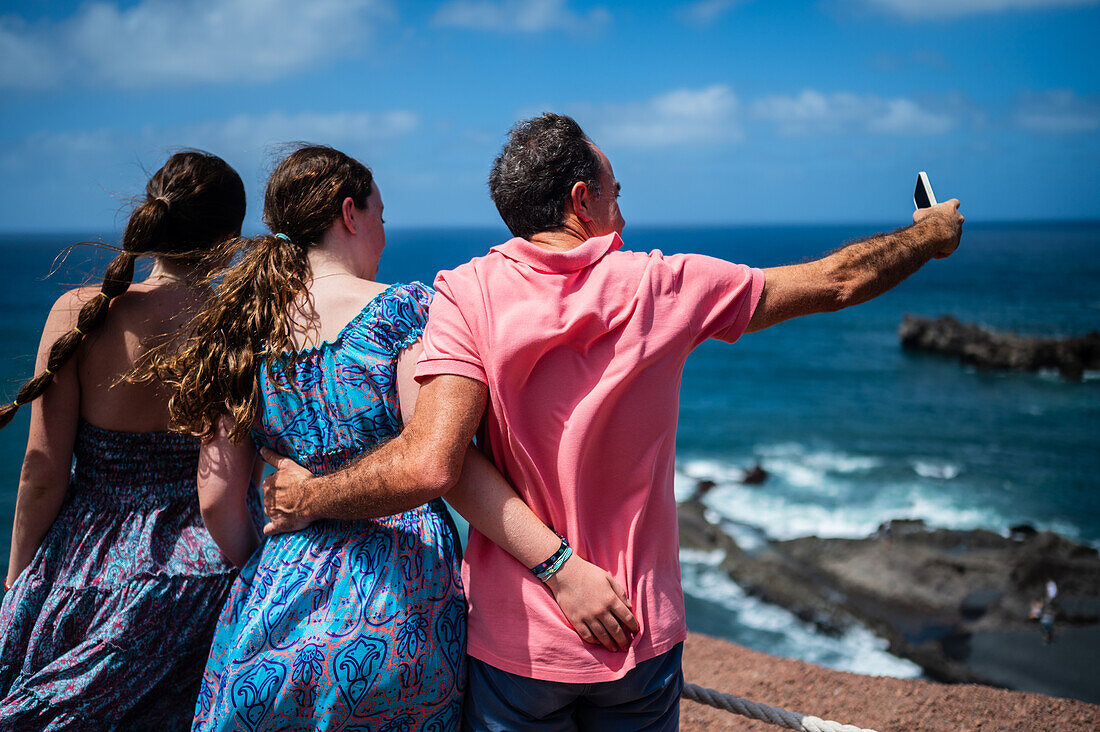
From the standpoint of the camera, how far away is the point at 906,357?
41.8 m

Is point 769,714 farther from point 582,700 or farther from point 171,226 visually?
point 171,226

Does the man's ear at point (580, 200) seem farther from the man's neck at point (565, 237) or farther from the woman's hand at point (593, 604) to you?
the woman's hand at point (593, 604)

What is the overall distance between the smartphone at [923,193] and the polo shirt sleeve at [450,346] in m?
A: 1.42

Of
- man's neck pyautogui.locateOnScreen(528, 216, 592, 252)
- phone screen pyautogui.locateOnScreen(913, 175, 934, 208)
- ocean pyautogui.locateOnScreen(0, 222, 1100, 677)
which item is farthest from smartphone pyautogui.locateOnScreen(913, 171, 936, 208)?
man's neck pyautogui.locateOnScreen(528, 216, 592, 252)

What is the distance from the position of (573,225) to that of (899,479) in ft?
72.1

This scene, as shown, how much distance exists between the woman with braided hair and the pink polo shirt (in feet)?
3.00

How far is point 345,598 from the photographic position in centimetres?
178

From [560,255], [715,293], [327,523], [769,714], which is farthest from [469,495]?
[769,714]

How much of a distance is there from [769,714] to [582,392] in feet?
4.73

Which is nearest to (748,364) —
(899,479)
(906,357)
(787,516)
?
(906,357)

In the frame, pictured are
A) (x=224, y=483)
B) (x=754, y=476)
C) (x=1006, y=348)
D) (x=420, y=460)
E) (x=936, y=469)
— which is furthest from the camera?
(x=1006, y=348)

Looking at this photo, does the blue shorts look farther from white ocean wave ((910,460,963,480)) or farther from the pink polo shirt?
white ocean wave ((910,460,963,480))

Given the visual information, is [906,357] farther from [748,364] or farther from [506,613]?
[506,613]

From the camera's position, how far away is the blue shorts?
1.71 meters
